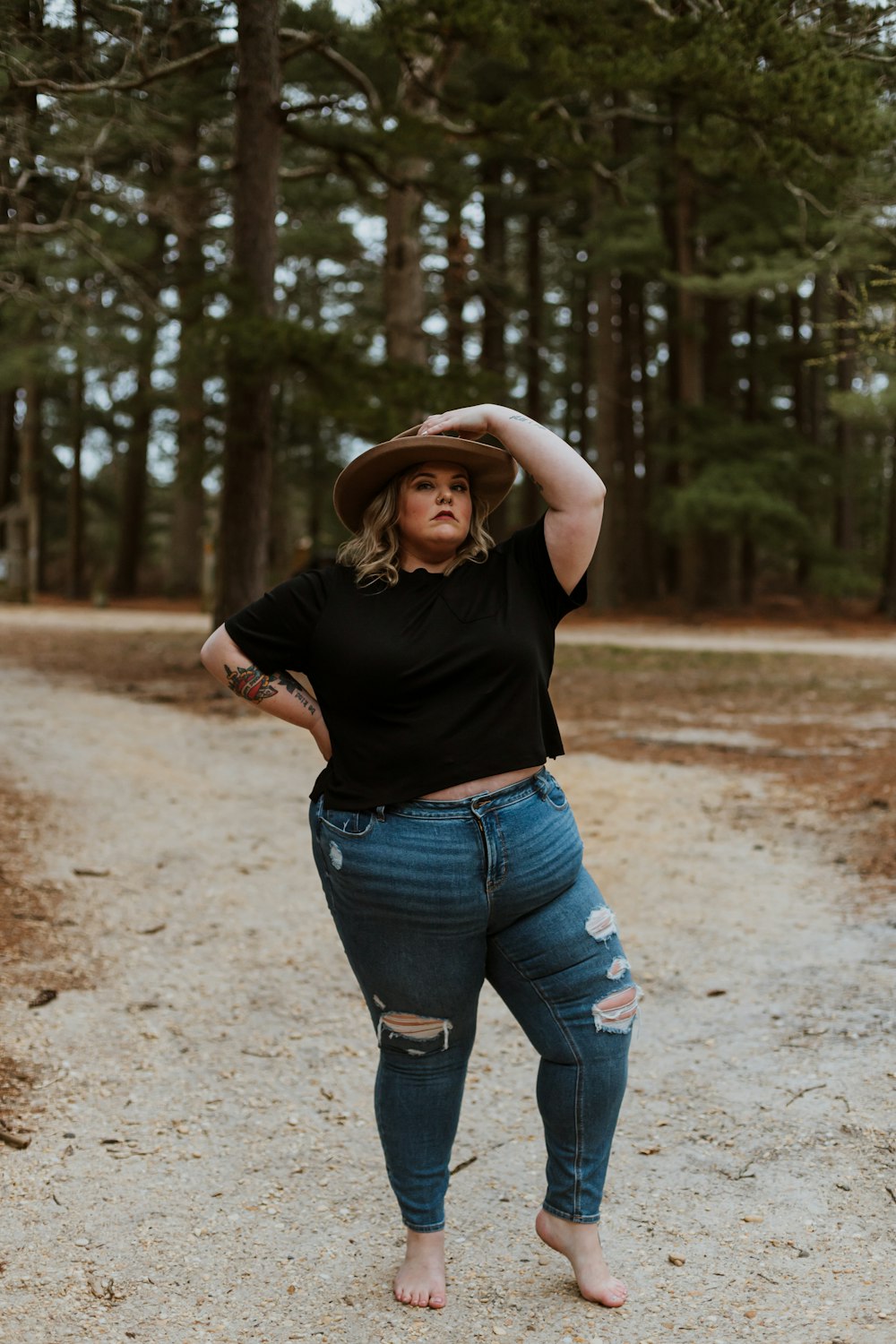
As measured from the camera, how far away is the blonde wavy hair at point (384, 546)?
8.80 ft

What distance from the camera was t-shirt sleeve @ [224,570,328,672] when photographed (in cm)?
269

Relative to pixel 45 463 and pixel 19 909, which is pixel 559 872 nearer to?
pixel 19 909

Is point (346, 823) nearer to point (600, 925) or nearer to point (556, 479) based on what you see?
point (600, 925)

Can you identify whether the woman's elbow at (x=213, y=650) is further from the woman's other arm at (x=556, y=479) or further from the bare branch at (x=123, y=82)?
the bare branch at (x=123, y=82)

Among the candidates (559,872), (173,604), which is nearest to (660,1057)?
(559,872)

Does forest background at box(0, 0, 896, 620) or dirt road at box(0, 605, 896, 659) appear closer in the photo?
forest background at box(0, 0, 896, 620)

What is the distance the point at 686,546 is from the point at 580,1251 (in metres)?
21.9

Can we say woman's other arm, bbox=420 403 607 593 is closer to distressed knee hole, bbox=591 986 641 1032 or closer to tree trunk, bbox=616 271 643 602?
distressed knee hole, bbox=591 986 641 1032

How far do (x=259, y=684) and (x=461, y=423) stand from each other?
0.74 meters

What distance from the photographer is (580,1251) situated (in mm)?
2787

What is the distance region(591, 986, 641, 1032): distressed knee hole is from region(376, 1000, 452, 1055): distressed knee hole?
1.07ft

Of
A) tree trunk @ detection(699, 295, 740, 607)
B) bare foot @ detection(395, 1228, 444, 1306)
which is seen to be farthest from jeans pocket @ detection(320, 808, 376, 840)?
tree trunk @ detection(699, 295, 740, 607)

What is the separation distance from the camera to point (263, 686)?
280 centimetres

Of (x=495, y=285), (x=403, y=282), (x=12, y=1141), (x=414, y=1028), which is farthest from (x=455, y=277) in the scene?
(x=414, y=1028)
